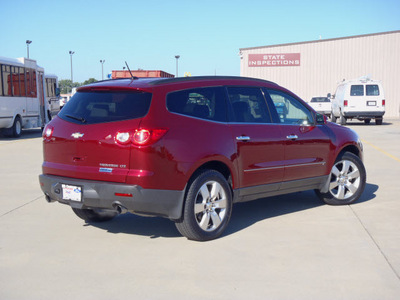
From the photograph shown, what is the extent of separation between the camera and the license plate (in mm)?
5610

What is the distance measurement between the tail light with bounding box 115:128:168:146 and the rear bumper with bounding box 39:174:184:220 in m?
0.41

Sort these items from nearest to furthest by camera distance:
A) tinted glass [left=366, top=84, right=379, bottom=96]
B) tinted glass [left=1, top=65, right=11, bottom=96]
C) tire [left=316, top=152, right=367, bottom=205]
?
tire [left=316, top=152, right=367, bottom=205]
tinted glass [left=1, top=65, right=11, bottom=96]
tinted glass [left=366, top=84, right=379, bottom=96]

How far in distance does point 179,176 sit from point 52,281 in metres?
1.55

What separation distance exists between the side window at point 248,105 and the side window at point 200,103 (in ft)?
0.58

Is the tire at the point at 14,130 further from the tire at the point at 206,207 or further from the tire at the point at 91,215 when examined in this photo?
the tire at the point at 206,207

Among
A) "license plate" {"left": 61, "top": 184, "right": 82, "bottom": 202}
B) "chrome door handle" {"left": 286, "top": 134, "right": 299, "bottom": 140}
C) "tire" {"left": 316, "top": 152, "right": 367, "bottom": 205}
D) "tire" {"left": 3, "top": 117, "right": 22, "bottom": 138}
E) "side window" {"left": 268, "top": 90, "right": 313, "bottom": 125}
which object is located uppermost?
"side window" {"left": 268, "top": 90, "right": 313, "bottom": 125}

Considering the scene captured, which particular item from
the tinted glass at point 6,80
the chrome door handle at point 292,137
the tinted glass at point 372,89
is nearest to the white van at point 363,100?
the tinted glass at point 372,89

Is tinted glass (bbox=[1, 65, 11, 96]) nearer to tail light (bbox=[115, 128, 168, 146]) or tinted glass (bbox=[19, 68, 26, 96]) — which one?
tinted glass (bbox=[19, 68, 26, 96])

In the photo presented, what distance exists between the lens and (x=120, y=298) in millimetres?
4234

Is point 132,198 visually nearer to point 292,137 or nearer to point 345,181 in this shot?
point 292,137

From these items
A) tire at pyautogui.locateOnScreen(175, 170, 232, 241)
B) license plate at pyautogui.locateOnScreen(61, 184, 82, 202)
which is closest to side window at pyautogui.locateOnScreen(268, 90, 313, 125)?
tire at pyautogui.locateOnScreen(175, 170, 232, 241)

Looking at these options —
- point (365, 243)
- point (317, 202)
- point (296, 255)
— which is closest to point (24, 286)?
point (296, 255)

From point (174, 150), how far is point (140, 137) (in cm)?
36

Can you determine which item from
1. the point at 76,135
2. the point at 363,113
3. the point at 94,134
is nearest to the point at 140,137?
the point at 94,134
